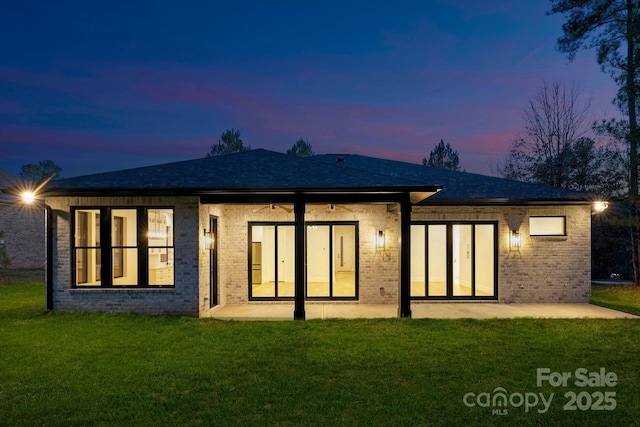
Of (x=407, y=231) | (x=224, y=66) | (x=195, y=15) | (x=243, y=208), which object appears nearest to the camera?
(x=407, y=231)

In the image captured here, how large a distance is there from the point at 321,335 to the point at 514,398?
355cm

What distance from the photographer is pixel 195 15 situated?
894 inches

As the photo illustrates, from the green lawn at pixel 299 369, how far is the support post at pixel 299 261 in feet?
1.56

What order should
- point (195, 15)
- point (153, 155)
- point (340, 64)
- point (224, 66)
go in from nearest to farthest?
point (195, 15), point (224, 66), point (340, 64), point (153, 155)

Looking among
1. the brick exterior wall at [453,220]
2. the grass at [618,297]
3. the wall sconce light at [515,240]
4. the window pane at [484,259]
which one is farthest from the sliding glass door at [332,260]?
the grass at [618,297]

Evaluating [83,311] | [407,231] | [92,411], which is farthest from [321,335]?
[83,311]

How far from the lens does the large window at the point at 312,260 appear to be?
36.3 ft

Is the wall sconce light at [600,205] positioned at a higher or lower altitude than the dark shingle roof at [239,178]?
lower

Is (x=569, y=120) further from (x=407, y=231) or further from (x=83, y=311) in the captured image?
(x=83, y=311)

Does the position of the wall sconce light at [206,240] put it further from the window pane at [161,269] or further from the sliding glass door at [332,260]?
the sliding glass door at [332,260]

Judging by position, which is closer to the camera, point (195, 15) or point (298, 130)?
point (195, 15)

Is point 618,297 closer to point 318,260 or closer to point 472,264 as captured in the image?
point 472,264

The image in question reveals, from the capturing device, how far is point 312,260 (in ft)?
37.5

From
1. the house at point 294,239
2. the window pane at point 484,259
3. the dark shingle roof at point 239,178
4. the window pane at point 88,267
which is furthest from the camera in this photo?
the window pane at point 484,259
